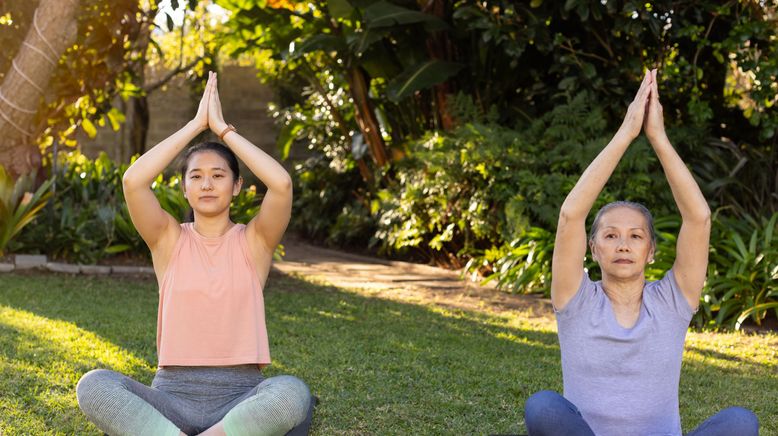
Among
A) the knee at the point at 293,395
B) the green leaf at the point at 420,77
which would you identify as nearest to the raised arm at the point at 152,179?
the knee at the point at 293,395

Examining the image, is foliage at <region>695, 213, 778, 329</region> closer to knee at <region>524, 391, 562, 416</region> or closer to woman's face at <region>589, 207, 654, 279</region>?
woman's face at <region>589, 207, 654, 279</region>

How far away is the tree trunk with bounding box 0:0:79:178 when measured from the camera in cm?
770

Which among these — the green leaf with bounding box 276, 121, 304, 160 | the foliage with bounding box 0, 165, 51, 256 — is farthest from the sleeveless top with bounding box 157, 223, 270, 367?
the green leaf with bounding box 276, 121, 304, 160

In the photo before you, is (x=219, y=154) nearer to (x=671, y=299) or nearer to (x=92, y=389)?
(x=92, y=389)

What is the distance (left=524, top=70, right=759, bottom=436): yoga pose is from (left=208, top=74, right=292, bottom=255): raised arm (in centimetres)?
91

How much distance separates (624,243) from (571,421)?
0.55 metres

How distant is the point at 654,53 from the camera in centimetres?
889

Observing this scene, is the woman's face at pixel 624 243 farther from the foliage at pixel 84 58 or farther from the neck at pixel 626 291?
the foliage at pixel 84 58

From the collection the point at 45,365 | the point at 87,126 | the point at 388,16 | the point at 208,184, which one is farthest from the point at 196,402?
the point at 87,126

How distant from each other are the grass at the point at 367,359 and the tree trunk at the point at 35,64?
1379 millimetres

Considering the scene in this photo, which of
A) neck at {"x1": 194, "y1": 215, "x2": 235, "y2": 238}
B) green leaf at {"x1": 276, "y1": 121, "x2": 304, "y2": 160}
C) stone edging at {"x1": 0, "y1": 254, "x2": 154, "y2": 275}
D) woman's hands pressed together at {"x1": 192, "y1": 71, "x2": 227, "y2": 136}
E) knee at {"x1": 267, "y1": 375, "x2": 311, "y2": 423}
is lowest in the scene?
stone edging at {"x1": 0, "y1": 254, "x2": 154, "y2": 275}

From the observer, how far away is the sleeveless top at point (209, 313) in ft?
10.2

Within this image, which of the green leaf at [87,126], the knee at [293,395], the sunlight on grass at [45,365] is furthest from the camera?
the green leaf at [87,126]

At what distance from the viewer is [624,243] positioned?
9.51 ft
